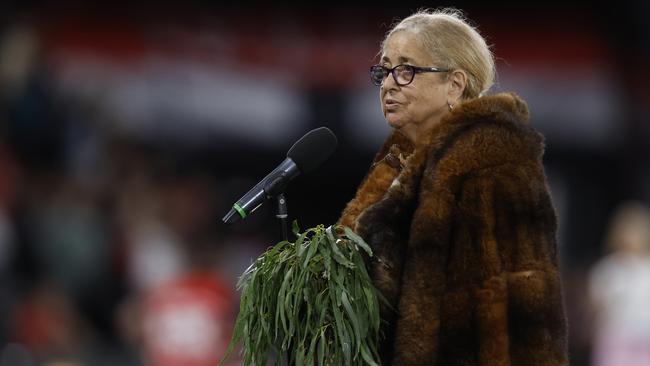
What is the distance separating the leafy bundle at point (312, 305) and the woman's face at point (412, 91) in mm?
388

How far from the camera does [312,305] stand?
3.75 metres

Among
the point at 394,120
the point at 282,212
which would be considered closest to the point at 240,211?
the point at 282,212

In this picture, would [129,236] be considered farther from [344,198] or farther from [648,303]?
[648,303]

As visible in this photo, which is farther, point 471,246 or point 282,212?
point 282,212

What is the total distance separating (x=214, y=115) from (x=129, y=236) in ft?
4.91

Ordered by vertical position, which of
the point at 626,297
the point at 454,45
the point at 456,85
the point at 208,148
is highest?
the point at 454,45

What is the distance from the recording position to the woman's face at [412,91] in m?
3.94

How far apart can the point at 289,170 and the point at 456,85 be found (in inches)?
21.7

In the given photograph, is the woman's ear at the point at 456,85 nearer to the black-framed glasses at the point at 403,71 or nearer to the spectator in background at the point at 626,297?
the black-framed glasses at the point at 403,71

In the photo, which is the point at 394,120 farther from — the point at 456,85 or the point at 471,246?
the point at 471,246

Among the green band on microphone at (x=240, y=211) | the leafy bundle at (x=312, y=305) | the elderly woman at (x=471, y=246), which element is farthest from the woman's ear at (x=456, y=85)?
the green band on microphone at (x=240, y=211)

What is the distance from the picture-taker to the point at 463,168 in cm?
366

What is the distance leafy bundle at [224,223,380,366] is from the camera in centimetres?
368

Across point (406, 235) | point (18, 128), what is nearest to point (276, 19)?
point (18, 128)
